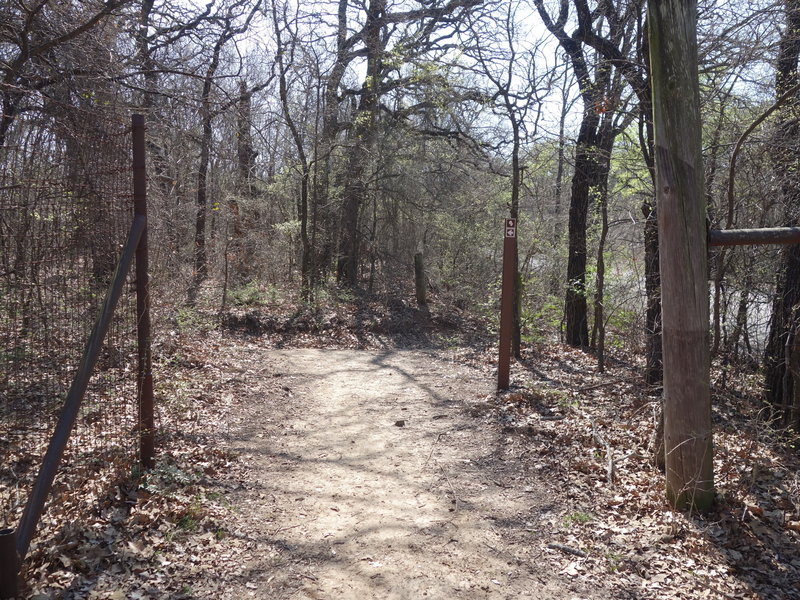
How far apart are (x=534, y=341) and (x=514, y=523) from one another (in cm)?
855

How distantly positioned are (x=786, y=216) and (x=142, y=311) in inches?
275

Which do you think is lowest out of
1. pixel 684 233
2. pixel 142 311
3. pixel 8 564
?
pixel 8 564

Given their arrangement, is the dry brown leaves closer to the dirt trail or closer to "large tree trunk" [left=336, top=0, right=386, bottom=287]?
the dirt trail

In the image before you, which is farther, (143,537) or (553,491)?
(553,491)

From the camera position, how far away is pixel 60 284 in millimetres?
4070

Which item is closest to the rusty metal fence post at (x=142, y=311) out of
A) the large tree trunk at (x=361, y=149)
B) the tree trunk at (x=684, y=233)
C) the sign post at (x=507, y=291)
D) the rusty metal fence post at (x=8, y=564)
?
the rusty metal fence post at (x=8, y=564)

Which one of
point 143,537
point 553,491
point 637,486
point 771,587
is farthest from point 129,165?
point 771,587

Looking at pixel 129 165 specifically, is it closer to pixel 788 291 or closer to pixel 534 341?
pixel 788 291

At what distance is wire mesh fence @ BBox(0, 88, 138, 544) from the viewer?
154 inches

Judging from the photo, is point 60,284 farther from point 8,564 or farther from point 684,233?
point 684,233

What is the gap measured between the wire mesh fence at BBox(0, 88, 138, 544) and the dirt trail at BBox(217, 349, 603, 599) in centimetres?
136

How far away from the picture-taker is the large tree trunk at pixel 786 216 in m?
6.04

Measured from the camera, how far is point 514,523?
4523mm

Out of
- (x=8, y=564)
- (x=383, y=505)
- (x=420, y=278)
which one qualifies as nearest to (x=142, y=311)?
(x=8, y=564)
